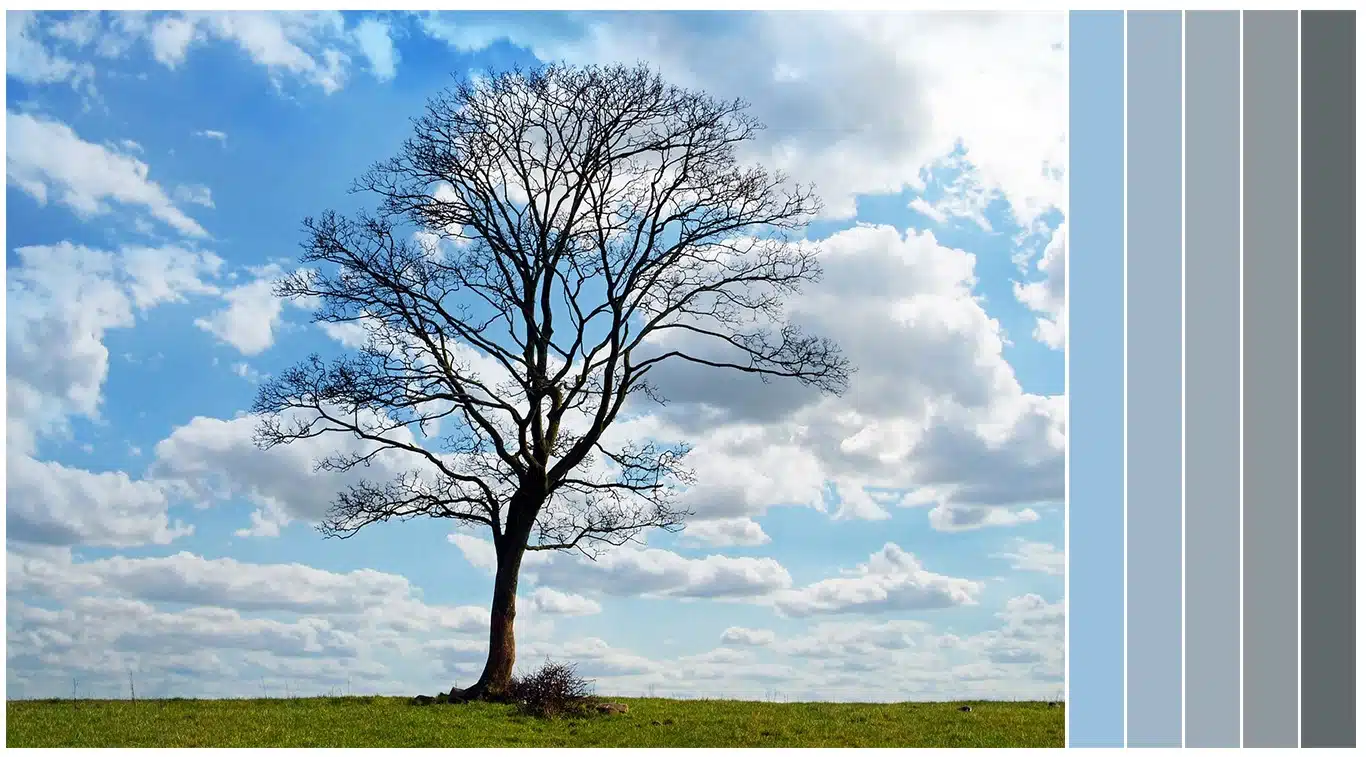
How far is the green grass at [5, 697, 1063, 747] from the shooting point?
1706 cm

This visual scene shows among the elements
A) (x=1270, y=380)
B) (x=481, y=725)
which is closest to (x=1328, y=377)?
(x=1270, y=380)

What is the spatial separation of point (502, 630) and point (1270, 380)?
13.7m

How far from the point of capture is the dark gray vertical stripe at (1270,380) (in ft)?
50.8

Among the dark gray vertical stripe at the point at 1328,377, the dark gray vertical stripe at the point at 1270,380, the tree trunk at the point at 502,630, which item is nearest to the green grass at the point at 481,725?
the tree trunk at the point at 502,630

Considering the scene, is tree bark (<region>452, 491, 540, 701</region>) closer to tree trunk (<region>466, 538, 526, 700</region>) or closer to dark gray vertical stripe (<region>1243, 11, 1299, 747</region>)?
tree trunk (<region>466, 538, 526, 700</region>)

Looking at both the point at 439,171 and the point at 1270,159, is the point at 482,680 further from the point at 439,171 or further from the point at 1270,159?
the point at 1270,159

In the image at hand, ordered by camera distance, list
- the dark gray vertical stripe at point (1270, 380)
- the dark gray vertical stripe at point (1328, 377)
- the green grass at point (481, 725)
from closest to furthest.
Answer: the dark gray vertical stripe at point (1270, 380), the dark gray vertical stripe at point (1328, 377), the green grass at point (481, 725)

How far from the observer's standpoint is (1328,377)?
16.0 m

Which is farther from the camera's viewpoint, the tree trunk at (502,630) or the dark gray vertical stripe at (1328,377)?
the tree trunk at (502,630)

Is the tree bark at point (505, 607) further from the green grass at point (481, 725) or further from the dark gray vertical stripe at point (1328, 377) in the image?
the dark gray vertical stripe at point (1328, 377)

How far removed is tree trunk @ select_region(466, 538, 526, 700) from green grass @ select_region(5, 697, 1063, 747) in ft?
2.55

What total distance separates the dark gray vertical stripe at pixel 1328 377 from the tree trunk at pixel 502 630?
13.1 metres

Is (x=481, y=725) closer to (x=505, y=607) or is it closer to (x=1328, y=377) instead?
(x=505, y=607)

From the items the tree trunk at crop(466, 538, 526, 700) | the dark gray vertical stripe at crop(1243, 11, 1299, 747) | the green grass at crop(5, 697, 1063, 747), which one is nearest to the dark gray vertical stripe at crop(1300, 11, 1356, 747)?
the dark gray vertical stripe at crop(1243, 11, 1299, 747)
